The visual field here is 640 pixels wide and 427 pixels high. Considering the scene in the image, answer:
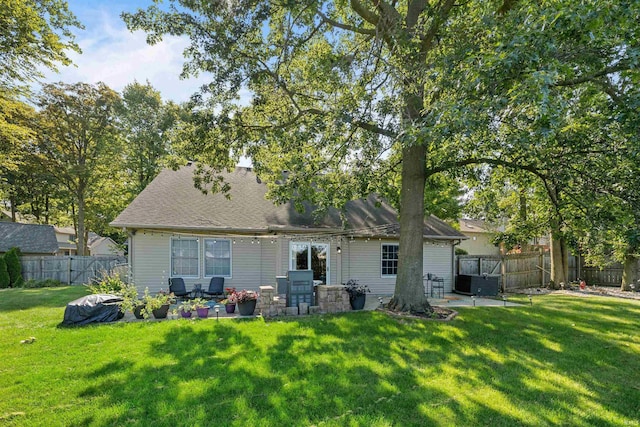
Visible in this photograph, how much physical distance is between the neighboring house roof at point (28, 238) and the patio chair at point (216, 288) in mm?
16548

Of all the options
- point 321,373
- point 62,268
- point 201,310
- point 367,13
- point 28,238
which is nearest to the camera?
point 321,373

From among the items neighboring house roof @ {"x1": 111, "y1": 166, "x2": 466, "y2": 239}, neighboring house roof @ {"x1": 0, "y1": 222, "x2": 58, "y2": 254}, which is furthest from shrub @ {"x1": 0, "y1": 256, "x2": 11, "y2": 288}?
neighboring house roof @ {"x1": 111, "y1": 166, "x2": 466, "y2": 239}

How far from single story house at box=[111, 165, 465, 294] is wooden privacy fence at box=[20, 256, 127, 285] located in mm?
7954

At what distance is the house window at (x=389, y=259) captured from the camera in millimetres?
13617

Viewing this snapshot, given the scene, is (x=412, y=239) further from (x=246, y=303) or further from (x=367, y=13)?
(x=367, y=13)

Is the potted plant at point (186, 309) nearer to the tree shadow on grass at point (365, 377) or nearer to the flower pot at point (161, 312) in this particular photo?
the flower pot at point (161, 312)

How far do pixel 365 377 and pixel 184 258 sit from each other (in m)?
8.81

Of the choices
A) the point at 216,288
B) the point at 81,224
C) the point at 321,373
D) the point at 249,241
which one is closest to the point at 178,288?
the point at 216,288

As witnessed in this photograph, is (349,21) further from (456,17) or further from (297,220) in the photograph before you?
(297,220)

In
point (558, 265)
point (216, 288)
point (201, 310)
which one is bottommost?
point (201, 310)

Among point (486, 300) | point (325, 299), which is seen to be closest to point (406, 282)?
point (325, 299)

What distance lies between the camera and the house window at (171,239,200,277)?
11633 mm

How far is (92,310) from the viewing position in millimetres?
7766

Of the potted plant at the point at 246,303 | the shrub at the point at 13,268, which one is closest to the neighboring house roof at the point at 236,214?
the potted plant at the point at 246,303
